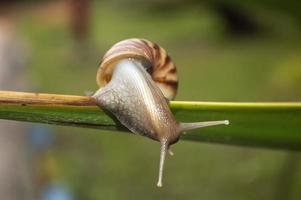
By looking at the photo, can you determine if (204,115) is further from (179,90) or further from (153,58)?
(179,90)

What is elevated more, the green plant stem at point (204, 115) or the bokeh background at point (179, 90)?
the green plant stem at point (204, 115)

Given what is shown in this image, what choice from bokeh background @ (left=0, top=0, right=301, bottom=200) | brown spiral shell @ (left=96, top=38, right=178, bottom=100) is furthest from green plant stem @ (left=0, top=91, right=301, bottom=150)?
bokeh background @ (left=0, top=0, right=301, bottom=200)

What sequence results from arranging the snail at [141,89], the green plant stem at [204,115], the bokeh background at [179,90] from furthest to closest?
the bokeh background at [179,90]
the snail at [141,89]
the green plant stem at [204,115]

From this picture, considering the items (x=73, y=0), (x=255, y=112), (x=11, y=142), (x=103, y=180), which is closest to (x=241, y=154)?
(x=103, y=180)

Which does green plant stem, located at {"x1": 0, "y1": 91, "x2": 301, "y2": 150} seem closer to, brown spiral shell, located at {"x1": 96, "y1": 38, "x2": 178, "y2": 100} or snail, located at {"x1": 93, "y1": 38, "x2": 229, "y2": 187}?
snail, located at {"x1": 93, "y1": 38, "x2": 229, "y2": 187}

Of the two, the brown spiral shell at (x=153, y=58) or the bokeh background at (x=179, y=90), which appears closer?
the brown spiral shell at (x=153, y=58)

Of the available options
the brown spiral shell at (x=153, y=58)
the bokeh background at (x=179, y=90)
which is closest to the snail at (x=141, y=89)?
the brown spiral shell at (x=153, y=58)

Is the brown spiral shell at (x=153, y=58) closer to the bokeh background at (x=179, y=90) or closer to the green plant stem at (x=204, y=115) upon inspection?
the green plant stem at (x=204, y=115)

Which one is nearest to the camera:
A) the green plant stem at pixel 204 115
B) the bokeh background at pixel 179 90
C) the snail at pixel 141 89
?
the green plant stem at pixel 204 115

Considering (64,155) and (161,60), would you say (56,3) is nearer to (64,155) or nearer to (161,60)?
(64,155)

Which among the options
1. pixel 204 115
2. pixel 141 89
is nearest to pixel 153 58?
pixel 141 89
